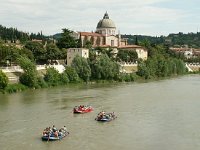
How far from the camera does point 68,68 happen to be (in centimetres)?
4134

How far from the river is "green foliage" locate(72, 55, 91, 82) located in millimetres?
7727

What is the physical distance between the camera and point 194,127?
1983 centimetres

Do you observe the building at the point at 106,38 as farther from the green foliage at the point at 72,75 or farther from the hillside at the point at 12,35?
the green foliage at the point at 72,75

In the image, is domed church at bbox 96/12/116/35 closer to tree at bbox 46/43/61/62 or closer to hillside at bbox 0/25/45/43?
hillside at bbox 0/25/45/43

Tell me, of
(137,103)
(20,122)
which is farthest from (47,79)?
(20,122)

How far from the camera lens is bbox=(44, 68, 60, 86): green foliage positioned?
37656mm

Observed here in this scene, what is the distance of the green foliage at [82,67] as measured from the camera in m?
41.5

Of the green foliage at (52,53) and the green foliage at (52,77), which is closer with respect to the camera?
the green foliage at (52,77)

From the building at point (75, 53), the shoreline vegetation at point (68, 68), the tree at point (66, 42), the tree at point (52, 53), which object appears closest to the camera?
the shoreline vegetation at point (68, 68)

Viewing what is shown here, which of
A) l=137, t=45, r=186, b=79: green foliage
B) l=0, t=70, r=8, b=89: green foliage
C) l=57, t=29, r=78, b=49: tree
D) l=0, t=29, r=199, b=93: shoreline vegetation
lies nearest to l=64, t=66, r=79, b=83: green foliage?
l=0, t=29, r=199, b=93: shoreline vegetation

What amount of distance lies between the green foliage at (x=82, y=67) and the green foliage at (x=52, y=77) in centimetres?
312

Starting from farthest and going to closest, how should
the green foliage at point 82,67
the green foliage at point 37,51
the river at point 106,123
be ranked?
the green foliage at point 37,51 → the green foliage at point 82,67 → the river at point 106,123

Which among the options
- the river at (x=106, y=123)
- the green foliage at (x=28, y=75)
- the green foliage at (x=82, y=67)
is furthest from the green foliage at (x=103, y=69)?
the river at (x=106, y=123)

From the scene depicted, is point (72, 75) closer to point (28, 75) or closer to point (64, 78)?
point (64, 78)
